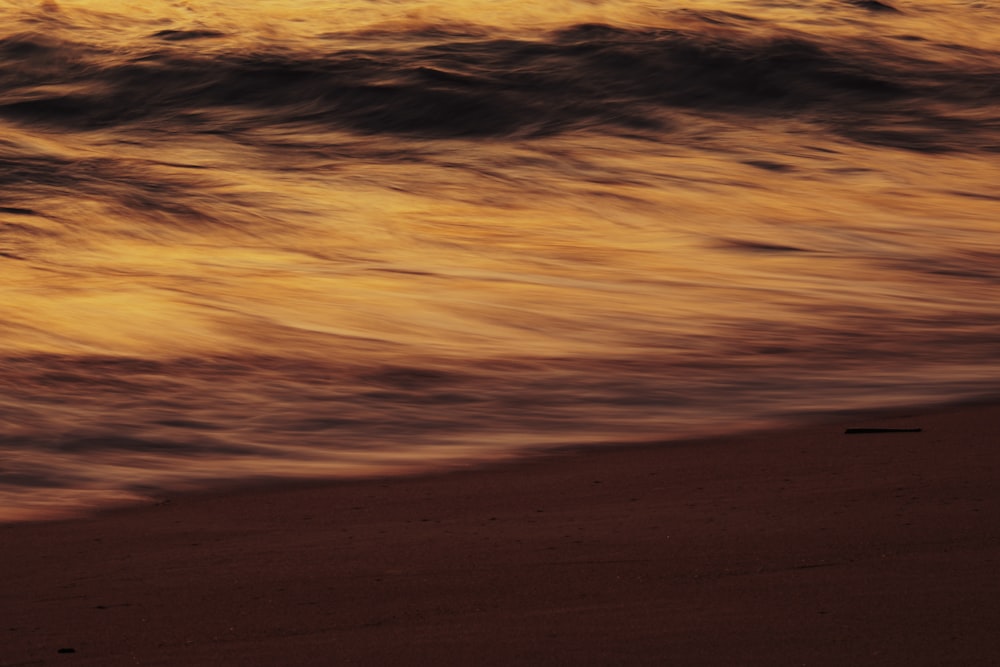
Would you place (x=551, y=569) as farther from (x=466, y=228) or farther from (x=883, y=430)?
(x=466, y=228)

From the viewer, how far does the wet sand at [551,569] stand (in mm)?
2416

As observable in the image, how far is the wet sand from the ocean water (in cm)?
53

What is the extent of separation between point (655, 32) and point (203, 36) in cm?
504

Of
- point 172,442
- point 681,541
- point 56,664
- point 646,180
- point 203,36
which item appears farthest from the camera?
point 203,36

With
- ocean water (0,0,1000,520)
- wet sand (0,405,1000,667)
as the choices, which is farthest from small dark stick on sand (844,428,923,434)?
ocean water (0,0,1000,520)

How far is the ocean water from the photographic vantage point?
493 centimetres

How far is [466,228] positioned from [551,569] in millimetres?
7259

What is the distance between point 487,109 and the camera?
1563 cm

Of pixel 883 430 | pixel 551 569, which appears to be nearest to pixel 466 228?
pixel 883 430

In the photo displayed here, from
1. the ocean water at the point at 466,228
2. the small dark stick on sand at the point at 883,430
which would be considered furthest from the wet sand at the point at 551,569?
the ocean water at the point at 466,228

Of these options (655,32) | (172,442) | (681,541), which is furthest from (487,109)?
(681,541)

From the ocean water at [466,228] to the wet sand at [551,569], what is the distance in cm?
53

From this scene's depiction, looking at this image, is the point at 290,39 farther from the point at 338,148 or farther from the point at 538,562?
the point at 538,562

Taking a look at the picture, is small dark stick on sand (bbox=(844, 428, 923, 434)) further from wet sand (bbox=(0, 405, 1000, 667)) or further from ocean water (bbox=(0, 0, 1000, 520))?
Answer: ocean water (bbox=(0, 0, 1000, 520))
